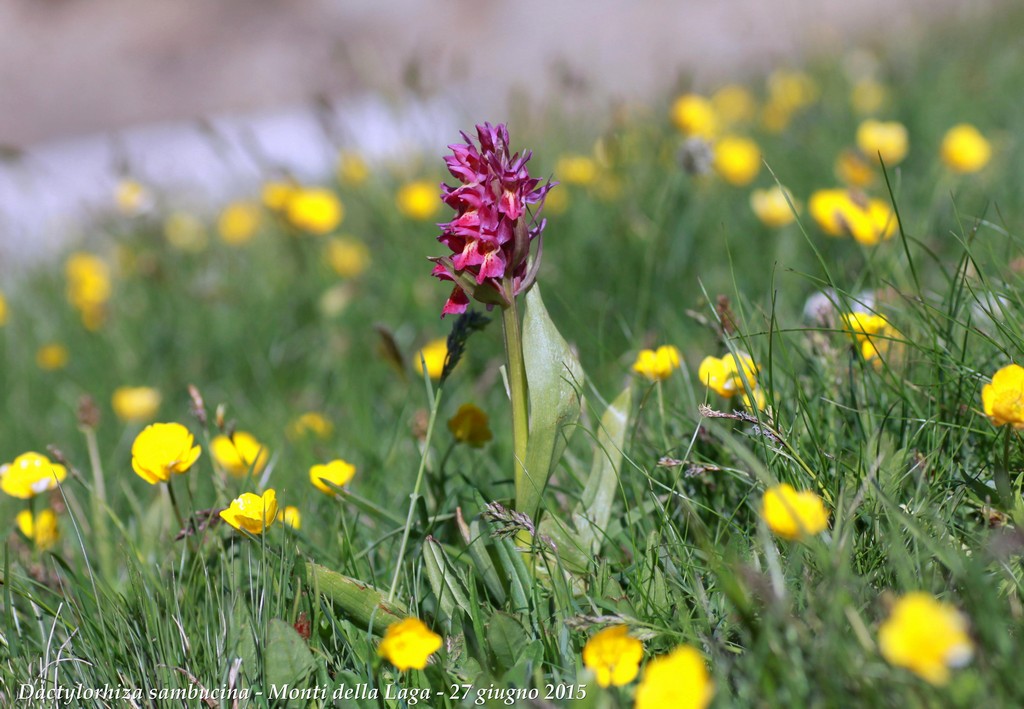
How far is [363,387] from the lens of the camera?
227cm

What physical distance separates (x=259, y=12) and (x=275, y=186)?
455 centimetres

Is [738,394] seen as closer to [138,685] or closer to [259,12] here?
[138,685]

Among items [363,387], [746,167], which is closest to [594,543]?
[363,387]

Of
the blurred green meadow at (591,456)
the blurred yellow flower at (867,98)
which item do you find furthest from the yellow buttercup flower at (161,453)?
the blurred yellow flower at (867,98)

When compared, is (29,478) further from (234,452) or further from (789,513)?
(789,513)

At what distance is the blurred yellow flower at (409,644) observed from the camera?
3.39 feet

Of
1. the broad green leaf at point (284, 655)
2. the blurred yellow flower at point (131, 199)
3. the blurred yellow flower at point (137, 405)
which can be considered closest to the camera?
the broad green leaf at point (284, 655)

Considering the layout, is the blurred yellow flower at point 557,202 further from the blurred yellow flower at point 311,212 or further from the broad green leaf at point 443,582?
the broad green leaf at point 443,582

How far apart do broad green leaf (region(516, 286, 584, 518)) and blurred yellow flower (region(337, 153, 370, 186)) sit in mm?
2169

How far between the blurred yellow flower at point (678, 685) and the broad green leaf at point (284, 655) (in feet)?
1.47

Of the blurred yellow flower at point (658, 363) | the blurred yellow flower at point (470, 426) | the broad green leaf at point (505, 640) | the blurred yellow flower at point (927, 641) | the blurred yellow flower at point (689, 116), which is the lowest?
the broad green leaf at point (505, 640)

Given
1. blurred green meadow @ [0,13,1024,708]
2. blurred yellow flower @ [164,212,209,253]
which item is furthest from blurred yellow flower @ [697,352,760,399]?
blurred yellow flower @ [164,212,209,253]

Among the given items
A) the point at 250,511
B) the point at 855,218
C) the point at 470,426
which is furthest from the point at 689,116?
the point at 250,511

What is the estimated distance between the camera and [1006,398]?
105 centimetres
